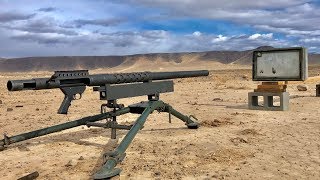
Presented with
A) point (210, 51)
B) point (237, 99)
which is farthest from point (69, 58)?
point (237, 99)

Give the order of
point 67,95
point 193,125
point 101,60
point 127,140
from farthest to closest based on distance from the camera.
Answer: point 101,60, point 193,125, point 67,95, point 127,140

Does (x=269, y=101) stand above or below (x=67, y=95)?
below

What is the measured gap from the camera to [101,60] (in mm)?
191875

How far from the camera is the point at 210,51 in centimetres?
18325

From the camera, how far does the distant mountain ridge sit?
174 metres

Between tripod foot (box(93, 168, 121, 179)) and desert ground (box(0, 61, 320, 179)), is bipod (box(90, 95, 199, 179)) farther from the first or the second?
desert ground (box(0, 61, 320, 179))

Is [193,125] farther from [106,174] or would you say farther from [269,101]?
[269,101]

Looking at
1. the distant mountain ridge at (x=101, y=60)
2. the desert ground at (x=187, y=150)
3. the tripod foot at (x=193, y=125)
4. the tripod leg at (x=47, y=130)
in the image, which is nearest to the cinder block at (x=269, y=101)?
the desert ground at (x=187, y=150)

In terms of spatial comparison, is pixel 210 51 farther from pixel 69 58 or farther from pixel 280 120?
pixel 280 120

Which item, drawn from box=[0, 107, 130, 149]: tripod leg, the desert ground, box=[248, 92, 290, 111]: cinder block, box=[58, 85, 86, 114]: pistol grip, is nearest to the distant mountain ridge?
box=[248, 92, 290, 111]: cinder block

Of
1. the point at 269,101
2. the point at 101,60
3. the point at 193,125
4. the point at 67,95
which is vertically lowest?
the point at 193,125

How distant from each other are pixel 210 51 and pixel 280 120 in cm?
17406

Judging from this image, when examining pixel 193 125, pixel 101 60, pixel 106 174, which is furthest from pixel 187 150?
pixel 101 60

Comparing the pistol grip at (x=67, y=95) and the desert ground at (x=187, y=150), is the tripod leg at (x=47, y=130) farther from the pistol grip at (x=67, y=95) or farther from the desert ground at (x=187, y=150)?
the pistol grip at (x=67, y=95)
